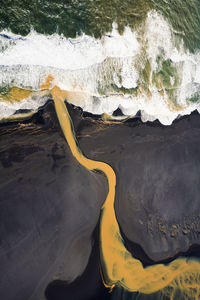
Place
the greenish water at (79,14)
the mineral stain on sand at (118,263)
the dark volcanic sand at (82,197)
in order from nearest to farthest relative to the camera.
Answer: the greenish water at (79,14) < the dark volcanic sand at (82,197) < the mineral stain on sand at (118,263)

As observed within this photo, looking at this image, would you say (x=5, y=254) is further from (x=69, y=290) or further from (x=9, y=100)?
(x=9, y=100)

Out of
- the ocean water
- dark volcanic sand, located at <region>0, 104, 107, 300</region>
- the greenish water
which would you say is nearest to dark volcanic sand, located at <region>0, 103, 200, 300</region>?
dark volcanic sand, located at <region>0, 104, 107, 300</region>

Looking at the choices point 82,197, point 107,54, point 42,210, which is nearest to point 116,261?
point 82,197

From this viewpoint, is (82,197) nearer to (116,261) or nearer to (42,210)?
(42,210)

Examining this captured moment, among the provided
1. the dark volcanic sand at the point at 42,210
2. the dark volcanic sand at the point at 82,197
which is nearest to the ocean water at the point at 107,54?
the dark volcanic sand at the point at 82,197

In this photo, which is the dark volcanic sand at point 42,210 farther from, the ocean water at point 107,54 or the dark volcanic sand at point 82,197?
the ocean water at point 107,54

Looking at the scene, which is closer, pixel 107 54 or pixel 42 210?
pixel 42 210

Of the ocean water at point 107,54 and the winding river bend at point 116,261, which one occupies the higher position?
the ocean water at point 107,54
